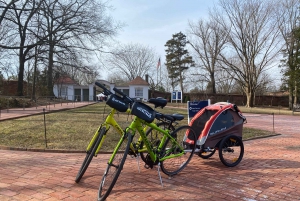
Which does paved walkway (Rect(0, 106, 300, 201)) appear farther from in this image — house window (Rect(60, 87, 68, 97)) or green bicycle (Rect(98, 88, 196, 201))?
house window (Rect(60, 87, 68, 97))

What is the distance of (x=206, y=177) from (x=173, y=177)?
49 centimetres

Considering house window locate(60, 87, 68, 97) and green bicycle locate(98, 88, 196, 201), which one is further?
house window locate(60, 87, 68, 97)

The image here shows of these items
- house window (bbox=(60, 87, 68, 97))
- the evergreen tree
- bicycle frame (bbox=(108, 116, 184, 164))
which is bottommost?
bicycle frame (bbox=(108, 116, 184, 164))

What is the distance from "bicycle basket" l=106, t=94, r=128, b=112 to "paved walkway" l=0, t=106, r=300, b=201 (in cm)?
103

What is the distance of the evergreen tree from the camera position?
52.3 meters

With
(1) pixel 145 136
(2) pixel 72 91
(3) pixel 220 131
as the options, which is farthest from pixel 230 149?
(2) pixel 72 91

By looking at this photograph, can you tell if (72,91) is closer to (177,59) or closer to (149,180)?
(177,59)

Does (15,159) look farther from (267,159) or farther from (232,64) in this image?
(232,64)

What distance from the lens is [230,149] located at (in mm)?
4922

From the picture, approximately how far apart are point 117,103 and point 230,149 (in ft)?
8.11

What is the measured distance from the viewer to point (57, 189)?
11.5 ft

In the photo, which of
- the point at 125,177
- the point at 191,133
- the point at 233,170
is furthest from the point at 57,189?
the point at 233,170

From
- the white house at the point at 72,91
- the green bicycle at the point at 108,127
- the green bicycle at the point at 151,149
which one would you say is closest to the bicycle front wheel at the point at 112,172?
the green bicycle at the point at 151,149

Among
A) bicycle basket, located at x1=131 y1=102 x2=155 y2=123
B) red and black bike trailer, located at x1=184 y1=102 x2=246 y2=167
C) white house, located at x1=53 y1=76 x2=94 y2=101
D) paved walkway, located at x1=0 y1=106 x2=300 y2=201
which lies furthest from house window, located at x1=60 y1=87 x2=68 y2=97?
bicycle basket, located at x1=131 y1=102 x2=155 y2=123
